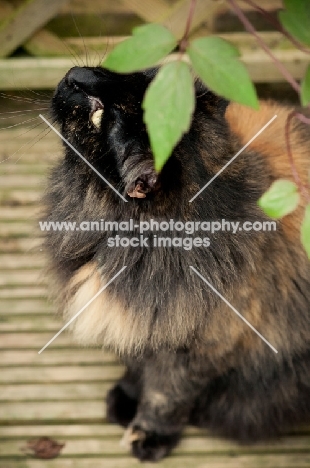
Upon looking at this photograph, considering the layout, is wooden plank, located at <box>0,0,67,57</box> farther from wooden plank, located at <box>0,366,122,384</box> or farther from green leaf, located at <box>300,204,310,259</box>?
green leaf, located at <box>300,204,310,259</box>

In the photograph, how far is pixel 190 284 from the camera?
3.65ft

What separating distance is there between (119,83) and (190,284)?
0.45 metres

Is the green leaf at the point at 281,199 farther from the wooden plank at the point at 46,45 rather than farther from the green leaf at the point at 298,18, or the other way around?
the wooden plank at the point at 46,45

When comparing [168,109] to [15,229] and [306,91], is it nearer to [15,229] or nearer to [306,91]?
[306,91]

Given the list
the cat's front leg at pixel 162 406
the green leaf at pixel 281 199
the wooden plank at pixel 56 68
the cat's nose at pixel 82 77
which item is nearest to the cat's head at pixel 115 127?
the cat's nose at pixel 82 77

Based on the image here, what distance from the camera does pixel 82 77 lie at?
3.30 feet

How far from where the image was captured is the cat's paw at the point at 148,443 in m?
1.51

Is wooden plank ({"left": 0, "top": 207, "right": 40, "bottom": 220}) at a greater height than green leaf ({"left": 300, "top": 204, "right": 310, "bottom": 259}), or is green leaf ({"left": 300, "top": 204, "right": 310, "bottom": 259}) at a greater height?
green leaf ({"left": 300, "top": 204, "right": 310, "bottom": 259})

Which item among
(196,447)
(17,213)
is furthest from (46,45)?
(196,447)

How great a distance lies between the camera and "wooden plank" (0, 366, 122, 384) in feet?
5.41

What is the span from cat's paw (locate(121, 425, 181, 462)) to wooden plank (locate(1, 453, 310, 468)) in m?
0.04

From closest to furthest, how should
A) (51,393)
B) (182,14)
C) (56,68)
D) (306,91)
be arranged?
(306,91), (51,393), (182,14), (56,68)

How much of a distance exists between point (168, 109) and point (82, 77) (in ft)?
1.97

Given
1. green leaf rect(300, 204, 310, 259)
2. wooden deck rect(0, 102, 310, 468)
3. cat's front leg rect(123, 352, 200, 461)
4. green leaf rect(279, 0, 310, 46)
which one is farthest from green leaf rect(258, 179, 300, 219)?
wooden deck rect(0, 102, 310, 468)
